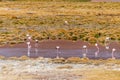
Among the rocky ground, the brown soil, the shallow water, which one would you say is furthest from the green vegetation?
the rocky ground

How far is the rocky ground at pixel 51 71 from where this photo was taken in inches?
1300

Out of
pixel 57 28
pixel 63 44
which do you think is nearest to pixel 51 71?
pixel 63 44

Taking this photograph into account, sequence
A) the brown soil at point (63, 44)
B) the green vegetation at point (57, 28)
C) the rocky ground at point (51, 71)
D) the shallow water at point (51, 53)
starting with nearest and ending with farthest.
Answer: the rocky ground at point (51, 71) < the shallow water at point (51, 53) < the brown soil at point (63, 44) < the green vegetation at point (57, 28)

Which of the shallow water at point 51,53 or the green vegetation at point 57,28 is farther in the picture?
the green vegetation at point 57,28

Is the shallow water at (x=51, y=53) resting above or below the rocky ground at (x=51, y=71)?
below

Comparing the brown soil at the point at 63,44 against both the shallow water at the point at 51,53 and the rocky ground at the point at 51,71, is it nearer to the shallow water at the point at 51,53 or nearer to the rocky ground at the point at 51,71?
the shallow water at the point at 51,53

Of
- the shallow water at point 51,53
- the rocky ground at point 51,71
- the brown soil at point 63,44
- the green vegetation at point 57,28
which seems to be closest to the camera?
the rocky ground at point 51,71

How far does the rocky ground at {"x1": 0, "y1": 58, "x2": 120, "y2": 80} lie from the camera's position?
1300 inches

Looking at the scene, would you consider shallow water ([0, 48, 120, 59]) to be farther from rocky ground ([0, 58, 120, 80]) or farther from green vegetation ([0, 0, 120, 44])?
green vegetation ([0, 0, 120, 44])

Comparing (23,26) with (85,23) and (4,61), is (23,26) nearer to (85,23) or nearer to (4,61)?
(85,23)

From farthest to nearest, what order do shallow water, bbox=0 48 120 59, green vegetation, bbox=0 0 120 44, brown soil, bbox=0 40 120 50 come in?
green vegetation, bbox=0 0 120 44
brown soil, bbox=0 40 120 50
shallow water, bbox=0 48 120 59

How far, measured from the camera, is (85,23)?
252 feet

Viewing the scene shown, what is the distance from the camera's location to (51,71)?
35.7m

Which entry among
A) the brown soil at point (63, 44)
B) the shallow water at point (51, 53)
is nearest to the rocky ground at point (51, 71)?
the shallow water at point (51, 53)
